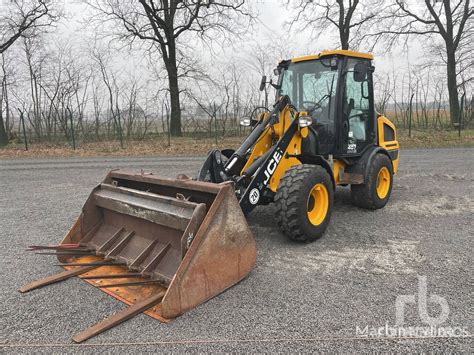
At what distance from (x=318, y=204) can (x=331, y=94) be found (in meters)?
1.70

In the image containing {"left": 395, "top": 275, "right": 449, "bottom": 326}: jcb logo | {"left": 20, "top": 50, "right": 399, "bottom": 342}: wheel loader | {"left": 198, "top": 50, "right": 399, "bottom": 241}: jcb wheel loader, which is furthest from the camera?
{"left": 198, "top": 50, "right": 399, "bottom": 241}: jcb wheel loader

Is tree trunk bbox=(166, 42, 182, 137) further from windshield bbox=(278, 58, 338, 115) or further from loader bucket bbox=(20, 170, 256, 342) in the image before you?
loader bucket bbox=(20, 170, 256, 342)

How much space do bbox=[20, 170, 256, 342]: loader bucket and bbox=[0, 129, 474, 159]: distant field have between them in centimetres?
1211

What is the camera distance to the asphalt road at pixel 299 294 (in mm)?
2809

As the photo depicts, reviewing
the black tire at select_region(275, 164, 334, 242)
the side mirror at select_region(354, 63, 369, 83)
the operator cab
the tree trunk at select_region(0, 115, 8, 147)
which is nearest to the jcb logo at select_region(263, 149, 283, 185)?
the black tire at select_region(275, 164, 334, 242)

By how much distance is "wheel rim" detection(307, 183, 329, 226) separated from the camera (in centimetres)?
→ 480

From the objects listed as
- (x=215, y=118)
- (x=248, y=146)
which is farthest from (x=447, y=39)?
(x=248, y=146)

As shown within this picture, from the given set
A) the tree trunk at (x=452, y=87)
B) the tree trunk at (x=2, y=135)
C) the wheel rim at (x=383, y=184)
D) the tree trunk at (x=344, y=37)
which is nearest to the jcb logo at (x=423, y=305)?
the wheel rim at (x=383, y=184)

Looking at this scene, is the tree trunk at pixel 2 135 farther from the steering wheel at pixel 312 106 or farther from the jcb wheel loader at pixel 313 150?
the steering wheel at pixel 312 106

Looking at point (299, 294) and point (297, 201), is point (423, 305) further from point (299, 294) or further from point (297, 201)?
point (297, 201)

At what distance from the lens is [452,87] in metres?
20.7

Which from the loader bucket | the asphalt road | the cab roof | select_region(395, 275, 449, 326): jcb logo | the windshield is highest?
the cab roof

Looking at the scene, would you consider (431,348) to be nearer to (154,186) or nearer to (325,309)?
(325,309)

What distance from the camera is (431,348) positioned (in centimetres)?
269
